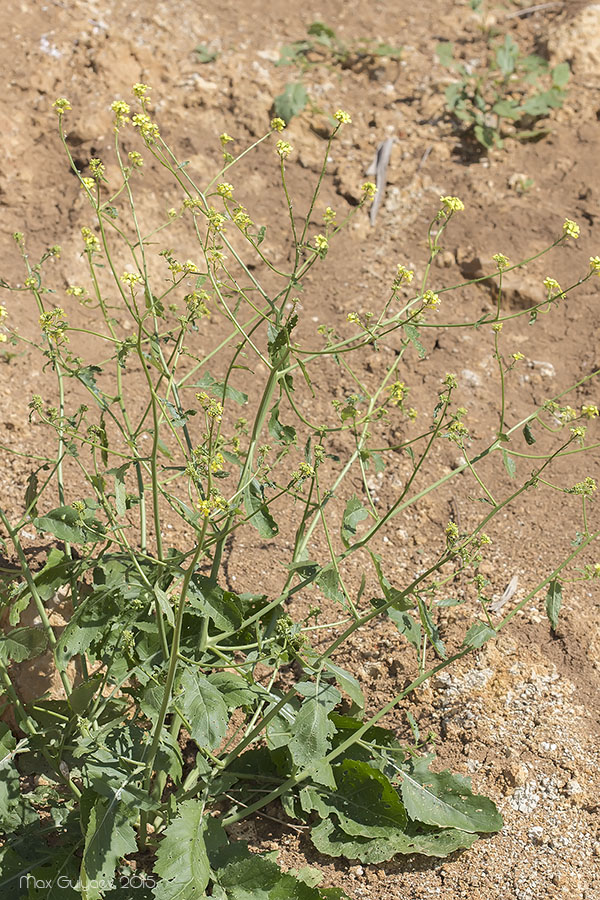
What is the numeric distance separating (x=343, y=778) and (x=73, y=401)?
2.10m

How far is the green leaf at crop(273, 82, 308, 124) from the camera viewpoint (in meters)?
5.41

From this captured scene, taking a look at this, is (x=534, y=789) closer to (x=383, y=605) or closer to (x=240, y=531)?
(x=383, y=605)

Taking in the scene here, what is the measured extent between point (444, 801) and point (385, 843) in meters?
0.23

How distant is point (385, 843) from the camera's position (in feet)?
8.96

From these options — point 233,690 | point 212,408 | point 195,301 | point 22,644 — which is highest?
point 195,301

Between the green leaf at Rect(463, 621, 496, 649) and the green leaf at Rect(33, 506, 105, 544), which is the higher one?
the green leaf at Rect(33, 506, 105, 544)

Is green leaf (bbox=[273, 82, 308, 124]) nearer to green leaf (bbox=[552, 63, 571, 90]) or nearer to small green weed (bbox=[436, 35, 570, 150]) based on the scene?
small green weed (bbox=[436, 35, 570, 150])

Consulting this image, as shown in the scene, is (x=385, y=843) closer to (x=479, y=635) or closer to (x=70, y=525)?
(x=479, y=635)

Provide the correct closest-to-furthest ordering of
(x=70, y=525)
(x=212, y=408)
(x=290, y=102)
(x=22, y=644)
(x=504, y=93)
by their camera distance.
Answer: (x=212, y=408), (x=70, y=525), (x=22, y=644), (x=290, y=102), (x=504, y=93)

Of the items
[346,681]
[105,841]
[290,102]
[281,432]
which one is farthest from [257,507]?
[290,102]

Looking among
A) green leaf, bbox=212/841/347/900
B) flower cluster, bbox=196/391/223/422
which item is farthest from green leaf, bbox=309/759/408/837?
flower cluster, bbox=196/391/223/422

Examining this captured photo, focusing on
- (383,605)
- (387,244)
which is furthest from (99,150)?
(383,605)

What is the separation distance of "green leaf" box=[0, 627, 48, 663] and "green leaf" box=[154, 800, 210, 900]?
2.05 feet

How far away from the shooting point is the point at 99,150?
199 inches
